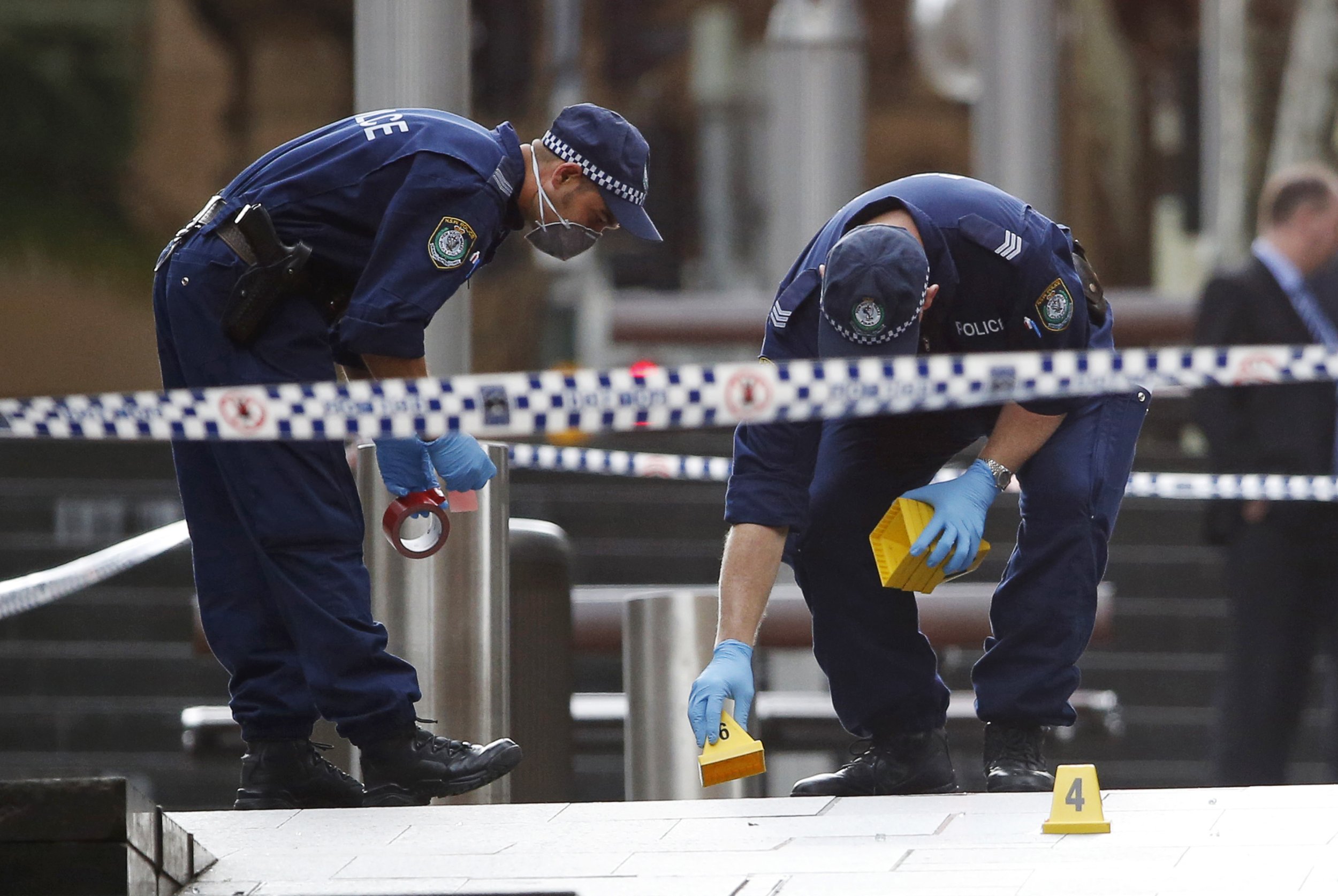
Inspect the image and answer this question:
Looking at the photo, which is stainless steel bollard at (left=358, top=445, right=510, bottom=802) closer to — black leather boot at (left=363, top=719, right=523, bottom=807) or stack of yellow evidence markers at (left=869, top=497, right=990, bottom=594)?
black leather boot at (left=363, top=719, right=523, bottom=807)

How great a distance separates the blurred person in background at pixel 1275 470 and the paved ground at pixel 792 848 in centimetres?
217

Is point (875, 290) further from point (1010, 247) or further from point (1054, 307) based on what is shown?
point (1054, 307)

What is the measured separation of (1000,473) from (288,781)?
1.50m

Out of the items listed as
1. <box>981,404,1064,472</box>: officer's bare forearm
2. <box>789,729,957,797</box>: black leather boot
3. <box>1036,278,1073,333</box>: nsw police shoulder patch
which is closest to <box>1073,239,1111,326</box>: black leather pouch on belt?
<box>1036,278,1073,333</box>: nsw police shoulder patch

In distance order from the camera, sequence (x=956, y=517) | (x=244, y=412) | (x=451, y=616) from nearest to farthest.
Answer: (x=244, y=412), (x=956, y=517), (x=451, y=616)

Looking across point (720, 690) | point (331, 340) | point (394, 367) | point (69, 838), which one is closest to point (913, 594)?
point (720, 690)

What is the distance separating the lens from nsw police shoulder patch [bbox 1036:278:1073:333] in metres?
4.06

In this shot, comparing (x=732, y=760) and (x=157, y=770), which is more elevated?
(x=732, y=760)

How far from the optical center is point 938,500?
3.97 metres

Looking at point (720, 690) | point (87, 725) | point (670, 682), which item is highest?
point (720, 690)

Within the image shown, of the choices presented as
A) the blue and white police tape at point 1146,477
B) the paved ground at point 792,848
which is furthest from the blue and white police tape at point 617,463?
the paved ground at point 792,848

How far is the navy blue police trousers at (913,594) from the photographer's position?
412 centimetres

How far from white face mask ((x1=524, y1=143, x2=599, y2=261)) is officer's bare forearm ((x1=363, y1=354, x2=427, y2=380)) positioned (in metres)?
0.34

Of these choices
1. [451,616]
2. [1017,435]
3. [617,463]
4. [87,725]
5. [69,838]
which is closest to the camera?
[69,838]
